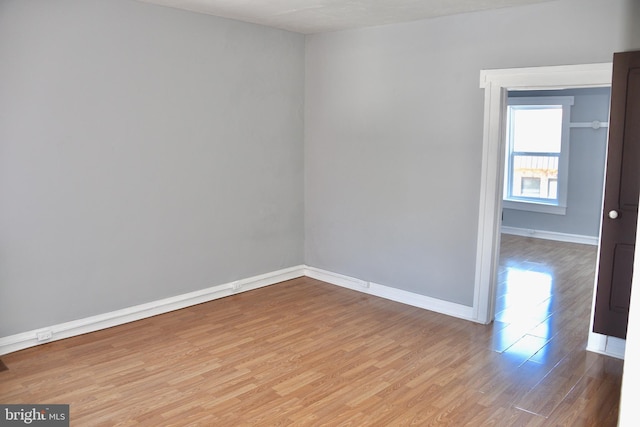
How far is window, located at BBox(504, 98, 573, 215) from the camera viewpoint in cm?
756

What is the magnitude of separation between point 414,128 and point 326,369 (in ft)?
7.45

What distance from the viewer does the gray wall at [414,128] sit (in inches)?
147

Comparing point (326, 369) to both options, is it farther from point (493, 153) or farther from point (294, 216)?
point (294, 216)

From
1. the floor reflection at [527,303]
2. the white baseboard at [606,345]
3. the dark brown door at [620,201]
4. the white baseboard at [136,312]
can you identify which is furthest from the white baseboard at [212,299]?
the dark brown door at [620,201]

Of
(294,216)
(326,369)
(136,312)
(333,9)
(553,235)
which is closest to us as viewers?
(326,369)

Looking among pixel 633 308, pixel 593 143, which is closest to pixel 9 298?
pixel 633 308

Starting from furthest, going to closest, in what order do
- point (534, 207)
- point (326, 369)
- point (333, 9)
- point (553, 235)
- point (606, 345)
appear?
point (534, 207)
point (553, 235)
point (333, 9)
point (606, 345)
point (326, 369)

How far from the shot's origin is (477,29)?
4055 millimetres

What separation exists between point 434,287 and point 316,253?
1.44 meters

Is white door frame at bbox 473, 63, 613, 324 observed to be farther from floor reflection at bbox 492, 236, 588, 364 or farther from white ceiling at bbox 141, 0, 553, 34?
white ceiling at bbox 141, 0, 553, 34

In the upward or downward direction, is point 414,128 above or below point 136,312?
above

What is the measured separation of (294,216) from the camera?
17.8 ft

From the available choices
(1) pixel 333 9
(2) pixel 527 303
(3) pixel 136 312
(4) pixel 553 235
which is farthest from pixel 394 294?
(4) pixel 553 235

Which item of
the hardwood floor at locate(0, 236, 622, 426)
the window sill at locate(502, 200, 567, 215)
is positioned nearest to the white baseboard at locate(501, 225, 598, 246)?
the window sill at locate(502, 200, 567, 215)
